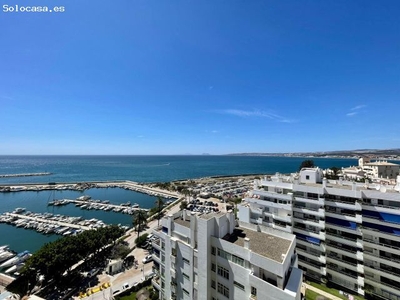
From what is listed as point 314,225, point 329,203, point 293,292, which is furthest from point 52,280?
point 329,203

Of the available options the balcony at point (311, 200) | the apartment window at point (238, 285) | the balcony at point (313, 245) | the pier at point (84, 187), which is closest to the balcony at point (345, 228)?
the balcony at point (313, 245)

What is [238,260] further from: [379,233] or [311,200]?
[379,233]

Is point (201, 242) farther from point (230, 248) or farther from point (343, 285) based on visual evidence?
point (343, 285)

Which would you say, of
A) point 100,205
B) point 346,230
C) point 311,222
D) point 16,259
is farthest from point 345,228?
point 100,205

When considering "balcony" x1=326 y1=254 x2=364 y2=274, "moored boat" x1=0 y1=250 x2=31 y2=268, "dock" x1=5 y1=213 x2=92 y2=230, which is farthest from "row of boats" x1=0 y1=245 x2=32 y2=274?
"balcony" x1=326 y1=254 x2=364 y2=274

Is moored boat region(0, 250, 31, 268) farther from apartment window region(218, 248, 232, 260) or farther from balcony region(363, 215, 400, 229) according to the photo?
balcony region(363, 215, 400, 229)

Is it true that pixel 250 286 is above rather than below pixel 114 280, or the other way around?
above
